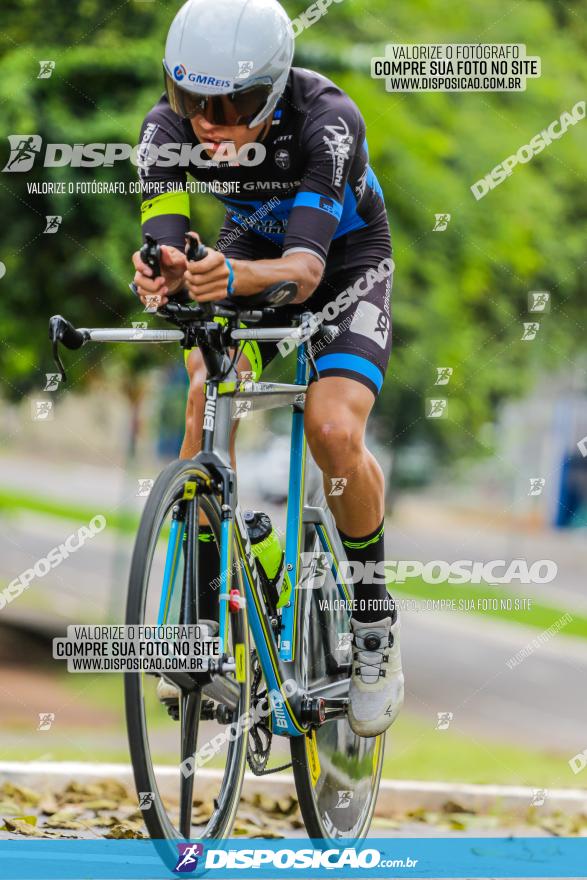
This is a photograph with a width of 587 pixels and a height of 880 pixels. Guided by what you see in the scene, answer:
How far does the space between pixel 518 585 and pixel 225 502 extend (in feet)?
56.9

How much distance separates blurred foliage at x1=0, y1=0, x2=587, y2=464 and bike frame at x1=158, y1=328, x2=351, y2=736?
388 cm

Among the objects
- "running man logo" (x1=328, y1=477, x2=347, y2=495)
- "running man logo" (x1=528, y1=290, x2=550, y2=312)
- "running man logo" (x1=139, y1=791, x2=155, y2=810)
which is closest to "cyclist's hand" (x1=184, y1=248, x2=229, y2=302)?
"running man logo" (x1=328, y1=477, x2=347, y2=495)

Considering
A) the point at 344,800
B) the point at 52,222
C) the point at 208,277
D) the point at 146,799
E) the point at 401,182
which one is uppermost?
the point at 401,182

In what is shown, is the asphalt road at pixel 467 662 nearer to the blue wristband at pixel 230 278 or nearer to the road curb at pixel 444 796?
the road curb at pixel 444 796

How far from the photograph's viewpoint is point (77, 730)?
421 inches

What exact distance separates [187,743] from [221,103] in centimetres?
168

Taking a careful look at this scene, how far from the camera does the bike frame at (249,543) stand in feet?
11.2

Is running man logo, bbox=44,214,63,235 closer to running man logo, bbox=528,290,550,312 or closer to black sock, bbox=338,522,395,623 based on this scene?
running man logo, bbox=528,290,550,312

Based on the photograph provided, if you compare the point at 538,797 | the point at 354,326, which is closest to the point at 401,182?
the point at 538,797

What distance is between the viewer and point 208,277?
10.2 ft

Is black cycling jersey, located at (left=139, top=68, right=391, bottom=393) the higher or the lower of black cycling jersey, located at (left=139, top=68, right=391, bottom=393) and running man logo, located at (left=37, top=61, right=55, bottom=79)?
the lower

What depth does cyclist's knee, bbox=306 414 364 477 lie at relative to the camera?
3.84 meters

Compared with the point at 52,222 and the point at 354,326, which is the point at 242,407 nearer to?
Result: the point at 354,326

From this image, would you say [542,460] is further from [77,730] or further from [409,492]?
[77,730]
